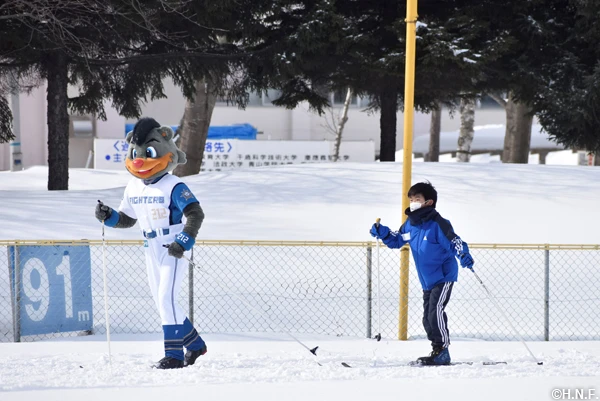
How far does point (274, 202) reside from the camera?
13.1 m

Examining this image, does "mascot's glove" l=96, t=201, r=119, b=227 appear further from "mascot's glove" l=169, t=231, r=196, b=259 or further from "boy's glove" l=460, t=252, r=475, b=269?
"boy's glove" l=460, t=252, r=475, b=269

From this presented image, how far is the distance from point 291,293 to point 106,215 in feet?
12.5

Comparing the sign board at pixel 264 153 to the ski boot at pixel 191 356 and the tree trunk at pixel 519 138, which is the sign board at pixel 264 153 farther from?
the ski boot at pixel 191 356

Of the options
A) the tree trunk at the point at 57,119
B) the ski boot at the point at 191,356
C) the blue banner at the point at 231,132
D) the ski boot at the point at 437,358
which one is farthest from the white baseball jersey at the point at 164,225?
the blue banner at the point at 231,132

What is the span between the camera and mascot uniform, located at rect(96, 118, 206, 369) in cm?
643

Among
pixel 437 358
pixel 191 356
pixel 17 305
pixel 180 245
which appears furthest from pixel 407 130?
pixel 17 305

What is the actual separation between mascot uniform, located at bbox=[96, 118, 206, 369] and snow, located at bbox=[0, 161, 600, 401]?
0.37 meters

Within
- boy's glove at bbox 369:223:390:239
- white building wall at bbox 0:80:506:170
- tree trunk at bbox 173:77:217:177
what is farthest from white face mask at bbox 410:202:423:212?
white building wall at bbox 0:80:506:170

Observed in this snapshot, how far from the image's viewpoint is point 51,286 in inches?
331

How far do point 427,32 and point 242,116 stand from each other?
27268 mm

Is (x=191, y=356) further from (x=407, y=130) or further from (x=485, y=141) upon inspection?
(x=485, y=141)

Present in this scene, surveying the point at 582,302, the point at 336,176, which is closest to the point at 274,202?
the point at 336,176

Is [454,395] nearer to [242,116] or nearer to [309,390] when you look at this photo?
[309,390]

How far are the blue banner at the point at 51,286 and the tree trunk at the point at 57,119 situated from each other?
711 centimetres
